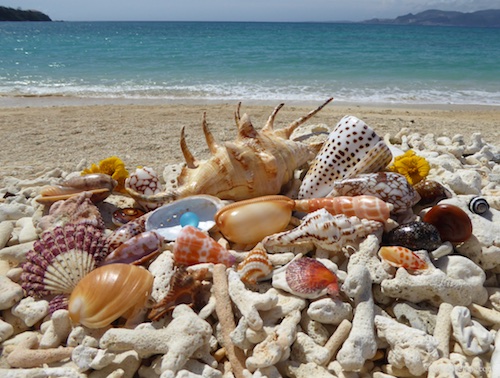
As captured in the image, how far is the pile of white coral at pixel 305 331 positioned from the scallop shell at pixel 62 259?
0.09 meters

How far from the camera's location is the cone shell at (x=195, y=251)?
2250 millimetres

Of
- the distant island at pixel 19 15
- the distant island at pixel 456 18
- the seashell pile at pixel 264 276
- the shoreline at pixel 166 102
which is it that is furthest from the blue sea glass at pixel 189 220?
the distant island at pixel 456 18

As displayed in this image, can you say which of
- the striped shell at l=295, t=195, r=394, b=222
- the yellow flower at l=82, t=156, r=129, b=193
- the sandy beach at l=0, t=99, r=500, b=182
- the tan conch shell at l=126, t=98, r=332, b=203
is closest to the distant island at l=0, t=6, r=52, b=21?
the sandy beach at l=0, t=99, r=500, b=182

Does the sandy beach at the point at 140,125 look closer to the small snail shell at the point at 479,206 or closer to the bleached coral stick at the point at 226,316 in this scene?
the bleached coral stick at the point at 226,316

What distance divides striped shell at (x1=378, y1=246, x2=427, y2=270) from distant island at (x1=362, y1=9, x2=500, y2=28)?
12649 centimetres

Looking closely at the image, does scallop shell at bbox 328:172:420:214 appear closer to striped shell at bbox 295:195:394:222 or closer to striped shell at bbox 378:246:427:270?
striped shell at bbox 295:195:394:222

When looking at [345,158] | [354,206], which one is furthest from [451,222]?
[345,158]

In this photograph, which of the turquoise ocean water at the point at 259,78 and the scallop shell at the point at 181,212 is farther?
the turquoise ocean water at the point at 259,78

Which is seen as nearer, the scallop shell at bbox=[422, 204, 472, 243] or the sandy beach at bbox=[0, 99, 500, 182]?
the scallop shell at bbox=[422, 204, 472, 243]

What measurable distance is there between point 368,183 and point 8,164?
455 centimetres

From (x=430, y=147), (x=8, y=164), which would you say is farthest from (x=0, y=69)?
(x=430, y=147)

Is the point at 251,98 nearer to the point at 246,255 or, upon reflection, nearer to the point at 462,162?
the point at 462,162

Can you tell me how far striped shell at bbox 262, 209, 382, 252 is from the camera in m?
2.22

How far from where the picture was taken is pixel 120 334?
5.97 feet
